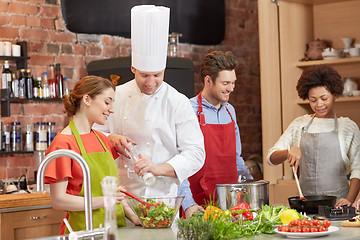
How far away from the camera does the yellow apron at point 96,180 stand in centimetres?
247

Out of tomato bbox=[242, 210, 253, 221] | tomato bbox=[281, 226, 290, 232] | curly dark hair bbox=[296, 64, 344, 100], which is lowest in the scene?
tomato bbox=[281, 226, 290, 232]

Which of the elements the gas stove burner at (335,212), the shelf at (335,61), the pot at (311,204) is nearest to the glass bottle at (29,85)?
the shelf at (335,61)

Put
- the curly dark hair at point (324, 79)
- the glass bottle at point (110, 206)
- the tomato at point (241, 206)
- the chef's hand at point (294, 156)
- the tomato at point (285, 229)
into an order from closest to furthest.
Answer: the glass bottle at point (110, 206) → the tomato at point (285, 229) → the tomato at point (241, 206) → the chef's hand at point (294, 156) → the curly dark hair at point (324, 79)

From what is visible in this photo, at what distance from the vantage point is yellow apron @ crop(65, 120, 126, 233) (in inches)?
97.1

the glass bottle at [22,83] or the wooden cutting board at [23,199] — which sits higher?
the glass bottle at [22,83]

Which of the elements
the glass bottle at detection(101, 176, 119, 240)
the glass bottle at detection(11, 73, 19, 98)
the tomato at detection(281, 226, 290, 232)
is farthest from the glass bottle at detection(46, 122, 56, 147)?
the glass bottle at detection(101, 176, 119, 240)

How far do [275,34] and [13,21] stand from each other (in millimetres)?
2107

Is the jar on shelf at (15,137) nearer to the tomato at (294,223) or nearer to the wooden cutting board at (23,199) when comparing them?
the wooden cutting board at (23,199)

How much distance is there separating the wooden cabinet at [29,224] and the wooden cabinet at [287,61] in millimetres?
1784

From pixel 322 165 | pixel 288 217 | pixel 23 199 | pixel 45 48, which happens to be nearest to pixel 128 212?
pixel 288 217

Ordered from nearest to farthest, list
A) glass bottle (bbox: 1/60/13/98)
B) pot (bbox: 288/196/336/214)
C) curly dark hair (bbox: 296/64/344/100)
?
1. pot (bbox: 288/196/336/214)
2. curly dark hair (bbox: 296/64/344/100)
3. glass bottle (bbox: 1/60/13/98)

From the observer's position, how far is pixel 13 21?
14.6 feet

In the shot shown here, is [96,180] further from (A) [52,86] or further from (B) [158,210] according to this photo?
(A) [52,86]

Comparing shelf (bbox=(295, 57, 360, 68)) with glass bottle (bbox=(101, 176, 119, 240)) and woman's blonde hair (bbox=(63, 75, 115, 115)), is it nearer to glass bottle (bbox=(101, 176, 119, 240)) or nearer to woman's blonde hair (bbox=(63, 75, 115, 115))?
woman's blonde hair (bbox=(63, 75, 115, 115))
